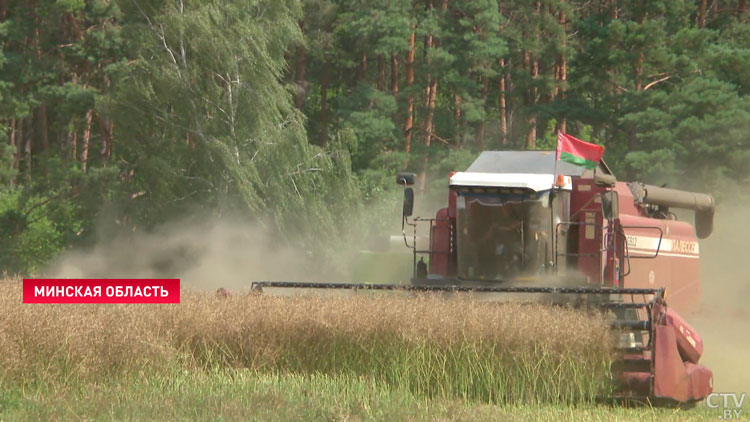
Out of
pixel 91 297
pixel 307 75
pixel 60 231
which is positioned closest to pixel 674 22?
pixel 307 75

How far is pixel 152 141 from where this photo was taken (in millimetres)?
25797

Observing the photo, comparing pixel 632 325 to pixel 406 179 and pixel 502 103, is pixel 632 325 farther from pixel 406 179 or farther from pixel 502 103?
pixel 502 103

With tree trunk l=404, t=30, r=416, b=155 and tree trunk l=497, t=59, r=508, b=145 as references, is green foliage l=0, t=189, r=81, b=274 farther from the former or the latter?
tree trunk l=497, t=59, r=508, b=145

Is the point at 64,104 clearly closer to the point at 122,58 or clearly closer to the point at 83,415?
the point at 122,58

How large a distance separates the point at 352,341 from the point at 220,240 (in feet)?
49.9

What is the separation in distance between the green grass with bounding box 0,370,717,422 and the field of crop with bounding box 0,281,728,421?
3 cm

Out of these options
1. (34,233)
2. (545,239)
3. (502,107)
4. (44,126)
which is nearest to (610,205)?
(545,239)

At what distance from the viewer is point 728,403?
1057cm

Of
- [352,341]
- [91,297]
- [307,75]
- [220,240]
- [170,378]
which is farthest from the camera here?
[307,75]

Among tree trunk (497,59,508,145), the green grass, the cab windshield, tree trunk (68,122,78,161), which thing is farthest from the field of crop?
tree trunk (497,59,508,145)

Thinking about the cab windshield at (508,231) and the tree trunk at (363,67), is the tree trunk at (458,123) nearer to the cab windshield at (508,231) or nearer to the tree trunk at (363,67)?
the tree trunk at (363,67)

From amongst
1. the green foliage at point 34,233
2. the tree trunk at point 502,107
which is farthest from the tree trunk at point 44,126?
the tree trunk at point 502,107

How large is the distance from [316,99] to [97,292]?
3508 cm

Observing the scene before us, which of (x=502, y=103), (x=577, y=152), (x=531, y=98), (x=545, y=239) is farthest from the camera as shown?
(x=531, y=98)
